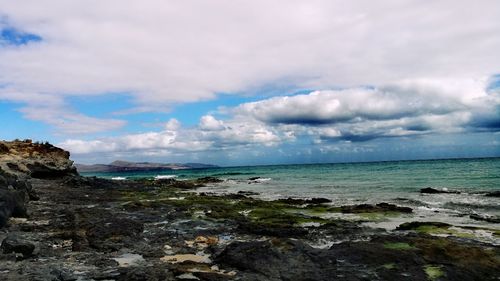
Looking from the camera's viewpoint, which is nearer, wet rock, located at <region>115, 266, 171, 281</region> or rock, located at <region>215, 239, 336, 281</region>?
wet rock, located at <region>115, 266, 171, 281</region>

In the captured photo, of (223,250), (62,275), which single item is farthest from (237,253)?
(62,275)

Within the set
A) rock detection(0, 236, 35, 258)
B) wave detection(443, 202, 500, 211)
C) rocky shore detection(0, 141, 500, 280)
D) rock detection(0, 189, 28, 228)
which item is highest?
rock detection(0, 189, 28, 228)

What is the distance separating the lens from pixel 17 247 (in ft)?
43.5

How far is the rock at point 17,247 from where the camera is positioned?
13164mm

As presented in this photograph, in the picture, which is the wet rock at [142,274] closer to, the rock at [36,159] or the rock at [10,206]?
the rock at [10,206]

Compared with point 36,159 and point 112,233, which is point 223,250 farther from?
point 36,159

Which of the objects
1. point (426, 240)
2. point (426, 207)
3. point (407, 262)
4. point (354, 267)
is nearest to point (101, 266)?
point (354, 267)

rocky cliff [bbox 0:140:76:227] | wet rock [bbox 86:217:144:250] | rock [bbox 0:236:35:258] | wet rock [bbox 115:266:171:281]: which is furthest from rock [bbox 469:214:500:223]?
rocky cliff [bbox 0:140:76:227]

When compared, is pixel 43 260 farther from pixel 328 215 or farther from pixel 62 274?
pixel 328 215

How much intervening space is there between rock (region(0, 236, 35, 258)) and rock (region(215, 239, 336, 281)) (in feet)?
20.0

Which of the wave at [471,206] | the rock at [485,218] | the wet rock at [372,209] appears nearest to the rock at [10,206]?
the wet rock at [372,209]

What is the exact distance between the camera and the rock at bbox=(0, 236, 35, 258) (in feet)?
43.2

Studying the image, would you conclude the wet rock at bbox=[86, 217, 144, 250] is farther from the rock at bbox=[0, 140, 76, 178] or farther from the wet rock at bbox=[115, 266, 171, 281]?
the rock at bbox=[0, 140, 76, 178]

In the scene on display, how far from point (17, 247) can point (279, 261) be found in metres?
8.31
